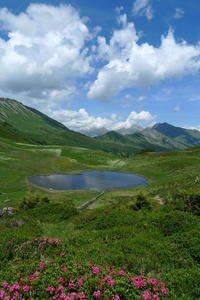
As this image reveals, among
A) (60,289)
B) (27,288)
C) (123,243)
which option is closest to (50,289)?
(60,289)

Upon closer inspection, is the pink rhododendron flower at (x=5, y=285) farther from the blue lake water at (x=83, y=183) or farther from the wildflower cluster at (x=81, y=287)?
the blue lake water at (x=83, y=183)

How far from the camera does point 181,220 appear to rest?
50.0 feet

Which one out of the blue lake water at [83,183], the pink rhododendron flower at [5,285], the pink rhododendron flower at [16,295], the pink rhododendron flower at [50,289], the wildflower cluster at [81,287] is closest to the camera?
the pink rhododendron flower at [16,295]

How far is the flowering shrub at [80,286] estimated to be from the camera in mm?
6555

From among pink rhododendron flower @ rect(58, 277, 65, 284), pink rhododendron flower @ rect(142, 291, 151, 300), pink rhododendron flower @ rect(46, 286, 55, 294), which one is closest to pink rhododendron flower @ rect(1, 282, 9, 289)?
pink rhododendron flower @ rect(46, 286, 55, 294)

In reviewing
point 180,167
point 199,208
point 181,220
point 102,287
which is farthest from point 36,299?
point 180,167

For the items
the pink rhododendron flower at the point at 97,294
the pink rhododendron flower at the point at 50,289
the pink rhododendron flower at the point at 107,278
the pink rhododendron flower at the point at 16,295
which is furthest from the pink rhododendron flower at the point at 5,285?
the pink rhododendron flower at the point at 107,278

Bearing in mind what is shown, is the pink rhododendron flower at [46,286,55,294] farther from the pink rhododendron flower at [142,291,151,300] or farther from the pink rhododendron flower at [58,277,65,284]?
the pink rhododendron flower at [142,291,151,300]

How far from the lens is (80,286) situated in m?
6.93

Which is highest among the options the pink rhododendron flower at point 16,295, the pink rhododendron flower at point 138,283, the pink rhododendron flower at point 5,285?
the pink rhododendron flower at point 138,283

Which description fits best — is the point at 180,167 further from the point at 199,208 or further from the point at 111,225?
the point at 111,225

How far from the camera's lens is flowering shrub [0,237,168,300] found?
6555 millimetres

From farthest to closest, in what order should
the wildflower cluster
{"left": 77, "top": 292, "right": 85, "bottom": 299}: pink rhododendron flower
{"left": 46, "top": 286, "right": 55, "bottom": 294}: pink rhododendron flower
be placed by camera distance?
1. {"left": 46, "top": 286, "right": 55, "bottom": 294}: pink rhododendron flower
2. the wildflower cluster
3. {"left": 77, "top": 292, "right": 85, "bottom": 299}: pink rhododendron flower

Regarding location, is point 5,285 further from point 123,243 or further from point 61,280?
point 123,243
